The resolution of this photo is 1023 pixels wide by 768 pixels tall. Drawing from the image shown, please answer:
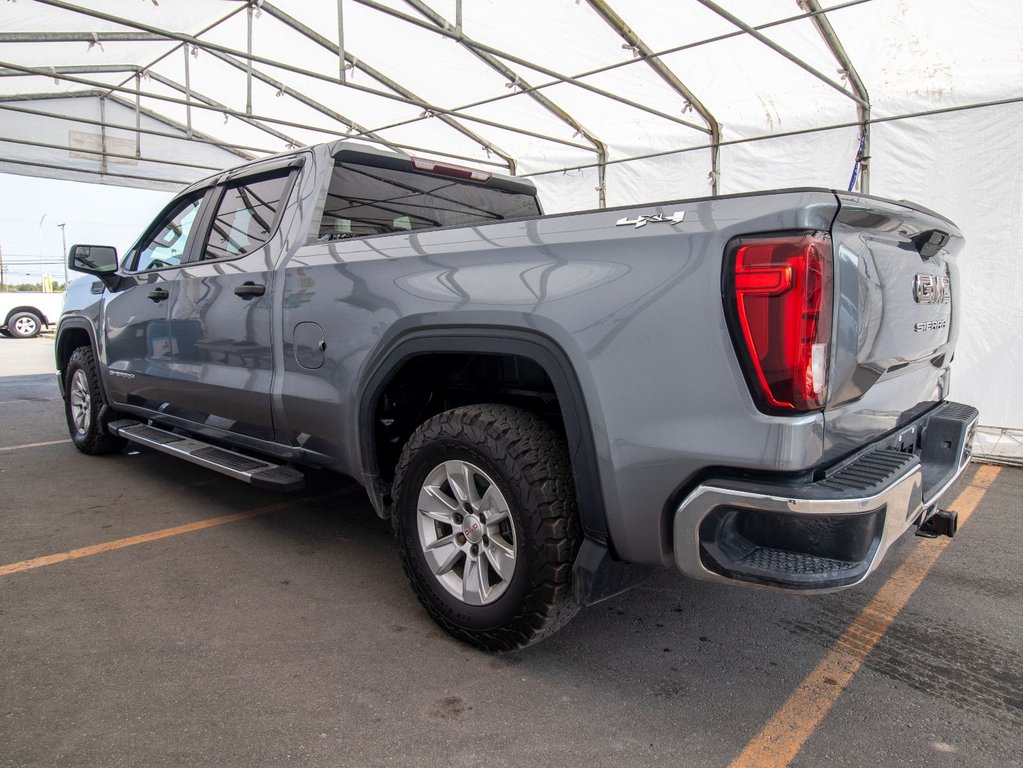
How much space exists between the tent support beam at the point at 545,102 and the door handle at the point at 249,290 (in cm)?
471

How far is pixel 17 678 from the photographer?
2.35 metres

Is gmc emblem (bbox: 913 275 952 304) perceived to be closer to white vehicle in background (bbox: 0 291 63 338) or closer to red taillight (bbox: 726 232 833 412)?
red taillight (bbox: 726 232 833 412)

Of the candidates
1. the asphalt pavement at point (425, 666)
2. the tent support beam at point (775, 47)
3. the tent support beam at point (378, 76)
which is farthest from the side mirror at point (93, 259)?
the tent support beam at point (775, 47)

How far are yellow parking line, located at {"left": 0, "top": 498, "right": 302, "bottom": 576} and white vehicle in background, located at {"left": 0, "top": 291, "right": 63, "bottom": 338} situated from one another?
17.7 metres

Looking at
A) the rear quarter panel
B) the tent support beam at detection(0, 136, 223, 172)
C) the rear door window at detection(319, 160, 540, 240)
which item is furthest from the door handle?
the tent support beam at detection(0, 136, 223, 172)

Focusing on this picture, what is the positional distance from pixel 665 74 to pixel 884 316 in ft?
22.1

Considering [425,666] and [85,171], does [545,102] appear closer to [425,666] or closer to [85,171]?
[425,666]

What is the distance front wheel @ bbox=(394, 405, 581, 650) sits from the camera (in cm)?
227

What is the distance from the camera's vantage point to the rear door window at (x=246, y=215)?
3.54m

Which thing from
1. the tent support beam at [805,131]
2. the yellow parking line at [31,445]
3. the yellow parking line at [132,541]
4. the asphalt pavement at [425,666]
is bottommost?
the yellow parking line at [31,445]

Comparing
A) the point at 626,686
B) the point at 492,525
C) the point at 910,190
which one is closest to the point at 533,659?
the point at 626,686

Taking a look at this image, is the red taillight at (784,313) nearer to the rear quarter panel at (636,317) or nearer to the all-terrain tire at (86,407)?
the rear quarter panel at (636,317)

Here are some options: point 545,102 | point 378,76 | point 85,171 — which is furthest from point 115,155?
point 545,102

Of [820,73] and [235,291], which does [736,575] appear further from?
[820,73]
